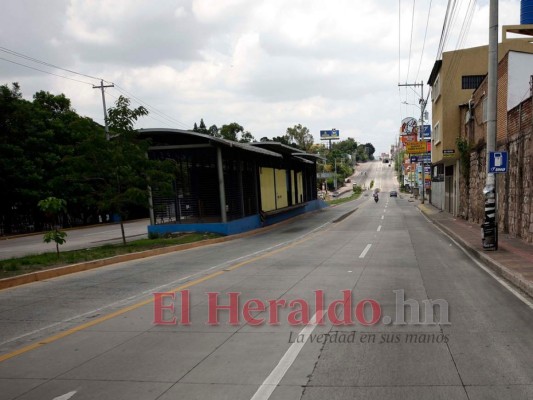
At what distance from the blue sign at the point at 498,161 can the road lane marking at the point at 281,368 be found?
387 inches

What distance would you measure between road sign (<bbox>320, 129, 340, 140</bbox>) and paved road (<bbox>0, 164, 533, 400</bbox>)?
128369 mm

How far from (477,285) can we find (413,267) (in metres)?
2.40

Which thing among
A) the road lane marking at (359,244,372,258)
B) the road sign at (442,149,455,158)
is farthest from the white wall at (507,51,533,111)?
the road sign at (442,149,455,158)

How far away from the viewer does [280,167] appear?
123 ft

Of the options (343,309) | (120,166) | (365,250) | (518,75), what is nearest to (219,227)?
(120,166)

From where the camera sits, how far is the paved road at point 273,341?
4.43 m

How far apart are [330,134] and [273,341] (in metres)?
135

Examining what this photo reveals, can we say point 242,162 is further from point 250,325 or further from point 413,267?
point 250,325

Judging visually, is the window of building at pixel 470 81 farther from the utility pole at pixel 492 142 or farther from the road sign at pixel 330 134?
the road sign at pixel 330 134

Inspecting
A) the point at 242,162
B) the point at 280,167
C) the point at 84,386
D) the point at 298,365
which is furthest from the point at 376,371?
the point at 280,167

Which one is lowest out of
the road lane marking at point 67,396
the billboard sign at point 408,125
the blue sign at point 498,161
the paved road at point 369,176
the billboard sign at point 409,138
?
the paved road at point 369,176

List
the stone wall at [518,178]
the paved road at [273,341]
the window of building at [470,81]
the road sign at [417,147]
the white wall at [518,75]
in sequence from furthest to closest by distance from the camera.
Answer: the road sign at [417,147]
the window of building at [470,81]
the white wall at [518,75]
the stone wall at [518,178]
the paved road at [273,341]

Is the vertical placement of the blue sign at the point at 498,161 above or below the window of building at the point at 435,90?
below

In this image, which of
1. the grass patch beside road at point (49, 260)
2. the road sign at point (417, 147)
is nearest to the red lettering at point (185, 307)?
the grass patch beside road at point (49, 260)
